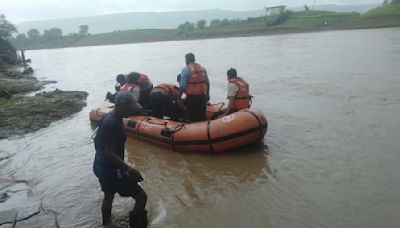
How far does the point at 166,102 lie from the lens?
888cm

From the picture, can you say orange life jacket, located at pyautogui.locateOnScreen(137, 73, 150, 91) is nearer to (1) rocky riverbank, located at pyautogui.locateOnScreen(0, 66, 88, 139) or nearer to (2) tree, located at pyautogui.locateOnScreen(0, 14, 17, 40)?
(1) rocky riverbank, located at pyautogui.locateOnScreen(0, 66, 88, 139)

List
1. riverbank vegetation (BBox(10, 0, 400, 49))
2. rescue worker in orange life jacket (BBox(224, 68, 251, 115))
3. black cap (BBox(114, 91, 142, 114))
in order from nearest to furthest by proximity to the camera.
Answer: black cap (BBox(114, 91, 142, 114))
rescue worker in orange life jacket (BBox(224, 68, 251, 115))
riverbank vegetation (BBox(10, 0, 400, 49))

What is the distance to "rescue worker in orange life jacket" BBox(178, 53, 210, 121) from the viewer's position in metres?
8.14

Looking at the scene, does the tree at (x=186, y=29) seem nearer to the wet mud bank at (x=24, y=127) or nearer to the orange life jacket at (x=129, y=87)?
the wet mud bank at (x=24, y=127)

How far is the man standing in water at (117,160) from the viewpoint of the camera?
4211mm

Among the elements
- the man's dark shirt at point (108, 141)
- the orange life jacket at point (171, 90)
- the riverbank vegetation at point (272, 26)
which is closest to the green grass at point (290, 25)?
the riverbank vegetation at point (272, 26)

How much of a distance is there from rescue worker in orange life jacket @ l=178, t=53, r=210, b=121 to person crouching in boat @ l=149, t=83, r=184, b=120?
384mm

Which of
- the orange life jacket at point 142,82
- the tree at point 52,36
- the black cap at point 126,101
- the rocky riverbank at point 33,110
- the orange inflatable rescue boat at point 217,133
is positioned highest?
the tree at point 52,36

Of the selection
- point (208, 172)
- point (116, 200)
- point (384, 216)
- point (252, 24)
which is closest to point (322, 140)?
point (208, 172)

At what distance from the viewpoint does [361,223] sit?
4934mm

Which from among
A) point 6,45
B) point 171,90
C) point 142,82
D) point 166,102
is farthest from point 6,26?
point 166,102

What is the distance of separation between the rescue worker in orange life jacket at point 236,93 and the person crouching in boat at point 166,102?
1.33m

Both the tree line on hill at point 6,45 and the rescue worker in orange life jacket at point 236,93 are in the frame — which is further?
the tree line on hill at point 6,45

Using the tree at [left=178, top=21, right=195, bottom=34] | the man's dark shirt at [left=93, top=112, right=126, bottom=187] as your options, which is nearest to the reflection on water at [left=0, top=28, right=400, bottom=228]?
the man's dark shirt at [left=93, top=112, right=126, bottom=187]
